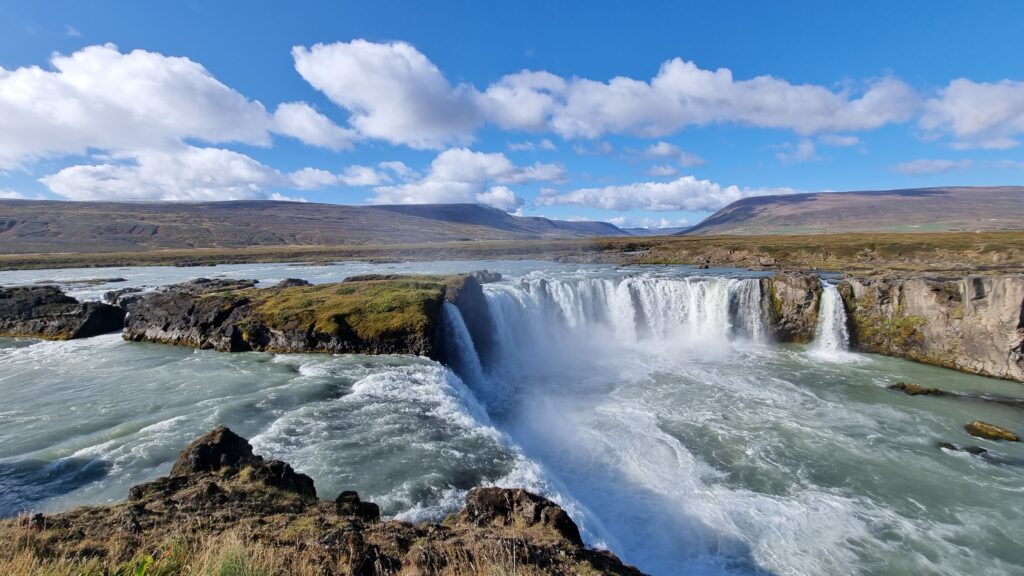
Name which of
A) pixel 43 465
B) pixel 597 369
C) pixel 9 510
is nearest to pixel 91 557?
pixel 9 510

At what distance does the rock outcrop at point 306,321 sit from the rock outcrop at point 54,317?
3.91 meters

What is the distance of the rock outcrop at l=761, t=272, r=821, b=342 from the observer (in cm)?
3700

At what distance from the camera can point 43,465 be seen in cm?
1430

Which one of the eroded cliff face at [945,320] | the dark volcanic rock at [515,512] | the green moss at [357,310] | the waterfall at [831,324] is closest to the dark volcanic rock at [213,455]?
the dark volcanic rock at [515,512]

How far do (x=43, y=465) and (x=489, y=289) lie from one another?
29.3 metres

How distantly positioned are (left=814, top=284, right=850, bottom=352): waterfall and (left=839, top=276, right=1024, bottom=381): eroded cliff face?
70 cm

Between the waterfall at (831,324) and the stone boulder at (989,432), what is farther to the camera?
the waterfall at (831,324)

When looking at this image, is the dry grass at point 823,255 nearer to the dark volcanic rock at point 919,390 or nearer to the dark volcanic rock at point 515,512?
the dark volcanic rock at point 919,390

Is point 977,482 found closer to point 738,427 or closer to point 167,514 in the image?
point 738,427

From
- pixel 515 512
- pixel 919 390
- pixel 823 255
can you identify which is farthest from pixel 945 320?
pixel 823 255

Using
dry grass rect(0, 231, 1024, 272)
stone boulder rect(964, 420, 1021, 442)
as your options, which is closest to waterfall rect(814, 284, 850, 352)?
stone boulder rect(964, 420, 1021, 442)

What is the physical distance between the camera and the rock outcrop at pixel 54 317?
3359 centimetres

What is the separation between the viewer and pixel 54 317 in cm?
3416

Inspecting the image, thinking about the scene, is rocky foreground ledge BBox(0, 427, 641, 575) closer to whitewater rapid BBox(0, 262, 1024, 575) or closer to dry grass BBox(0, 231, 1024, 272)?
whitewater rapid BBox(0, 262, 1024, 575)
